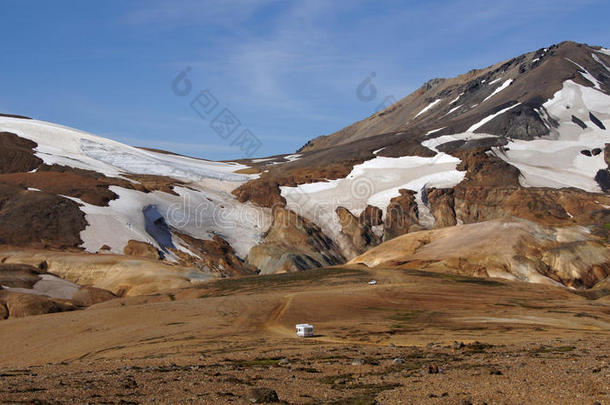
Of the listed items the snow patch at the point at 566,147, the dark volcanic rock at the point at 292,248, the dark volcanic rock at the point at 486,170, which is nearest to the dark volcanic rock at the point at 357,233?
the dark volcanic rock at the point at 292,248

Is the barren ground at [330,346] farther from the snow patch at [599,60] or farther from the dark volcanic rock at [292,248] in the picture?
the snow patch at [599,60]

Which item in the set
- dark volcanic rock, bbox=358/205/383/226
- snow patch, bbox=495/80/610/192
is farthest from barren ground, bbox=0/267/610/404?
snow patch, bbox=495/80/610/192

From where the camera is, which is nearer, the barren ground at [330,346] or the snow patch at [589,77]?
the barren ground at [330,346]

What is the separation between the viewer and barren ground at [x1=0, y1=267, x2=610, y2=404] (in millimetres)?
17328

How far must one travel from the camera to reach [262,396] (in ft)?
54.6

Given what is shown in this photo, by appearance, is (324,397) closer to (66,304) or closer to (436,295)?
(436,295)

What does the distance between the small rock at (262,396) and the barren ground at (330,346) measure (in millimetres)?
319

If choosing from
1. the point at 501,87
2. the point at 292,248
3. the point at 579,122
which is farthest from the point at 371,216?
the point at 501,87

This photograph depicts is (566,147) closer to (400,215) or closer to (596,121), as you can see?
(596,121)

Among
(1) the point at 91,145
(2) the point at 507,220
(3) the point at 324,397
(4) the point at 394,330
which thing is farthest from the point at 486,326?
(1) the point at 91,145

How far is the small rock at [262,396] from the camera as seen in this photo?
54.3 ft

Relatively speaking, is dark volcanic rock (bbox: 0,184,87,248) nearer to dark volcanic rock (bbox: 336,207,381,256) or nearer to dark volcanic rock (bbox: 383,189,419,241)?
dark volcanic rock (bbox: 336,207,381,256)

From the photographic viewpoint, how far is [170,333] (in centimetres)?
3425

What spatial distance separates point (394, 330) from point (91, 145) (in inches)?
4217
